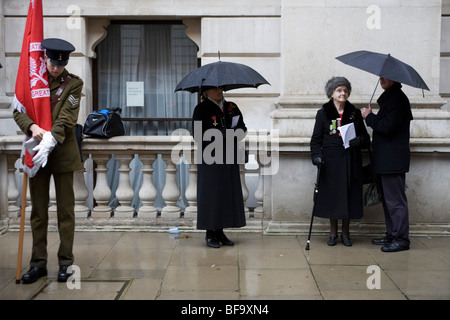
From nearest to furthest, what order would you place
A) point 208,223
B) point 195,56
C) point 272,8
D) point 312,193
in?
1. point 208,223
2. point 312,193
3. point 272,8
4. point 195,56

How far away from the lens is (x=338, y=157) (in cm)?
670

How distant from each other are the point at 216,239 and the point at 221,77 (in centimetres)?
192

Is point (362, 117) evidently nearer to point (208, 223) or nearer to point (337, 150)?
point (337, 150)

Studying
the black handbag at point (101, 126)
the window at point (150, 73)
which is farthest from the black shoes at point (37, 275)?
the window at point (150, 73)

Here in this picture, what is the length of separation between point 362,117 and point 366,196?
3.06ft

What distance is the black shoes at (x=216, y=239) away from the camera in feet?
22.1

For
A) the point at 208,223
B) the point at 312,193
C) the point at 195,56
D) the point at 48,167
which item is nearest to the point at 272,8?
the point at 195,56

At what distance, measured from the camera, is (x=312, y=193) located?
7344 millimetres

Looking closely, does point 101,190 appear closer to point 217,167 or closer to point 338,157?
point 217,167

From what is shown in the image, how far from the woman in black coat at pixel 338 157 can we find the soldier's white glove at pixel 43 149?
9.78 feet

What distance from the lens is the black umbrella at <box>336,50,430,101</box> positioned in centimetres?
603

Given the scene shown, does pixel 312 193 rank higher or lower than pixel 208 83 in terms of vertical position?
lower

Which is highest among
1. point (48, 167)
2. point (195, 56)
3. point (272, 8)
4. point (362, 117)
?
point (272, 8)

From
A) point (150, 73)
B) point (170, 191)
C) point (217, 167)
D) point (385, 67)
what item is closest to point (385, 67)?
point (385, 67)
